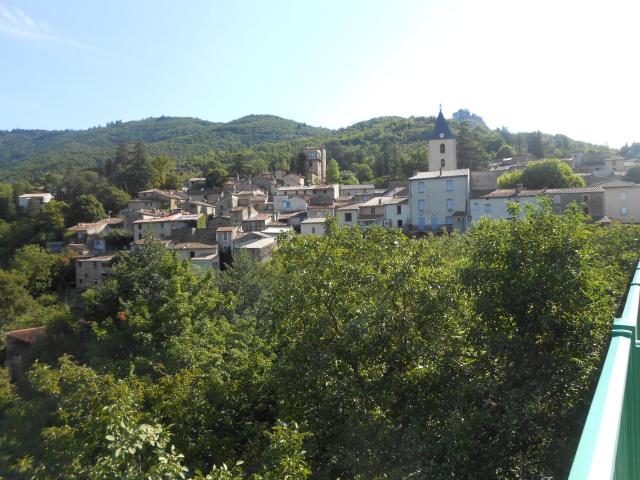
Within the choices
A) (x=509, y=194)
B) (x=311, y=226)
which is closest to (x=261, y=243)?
(x=311, y=226)

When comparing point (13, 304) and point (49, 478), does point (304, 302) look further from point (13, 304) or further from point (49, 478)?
point (13, 304)

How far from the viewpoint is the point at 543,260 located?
8.53 m

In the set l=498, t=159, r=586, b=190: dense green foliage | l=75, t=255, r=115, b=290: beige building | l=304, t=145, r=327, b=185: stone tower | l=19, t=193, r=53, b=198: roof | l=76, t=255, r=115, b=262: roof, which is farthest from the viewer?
l=304, t=145, r=327, b=185: stone tower

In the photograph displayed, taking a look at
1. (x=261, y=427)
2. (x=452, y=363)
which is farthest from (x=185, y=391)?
(x=452, y=363)

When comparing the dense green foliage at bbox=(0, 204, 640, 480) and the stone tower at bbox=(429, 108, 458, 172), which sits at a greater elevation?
the stone tower at bbox=(429, 108, 458, 172)

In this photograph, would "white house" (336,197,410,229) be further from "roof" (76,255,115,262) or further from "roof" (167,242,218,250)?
"roof" (76,255,115,262)

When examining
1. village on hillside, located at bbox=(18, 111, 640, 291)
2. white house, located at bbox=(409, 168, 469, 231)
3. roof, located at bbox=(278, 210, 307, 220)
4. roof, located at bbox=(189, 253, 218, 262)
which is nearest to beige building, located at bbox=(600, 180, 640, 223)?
village on hillside, located at bbox=(18, 111, 640, 291)

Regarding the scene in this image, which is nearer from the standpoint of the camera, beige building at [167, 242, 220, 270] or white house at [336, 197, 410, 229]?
beige building at [167, 242, 220, 270]

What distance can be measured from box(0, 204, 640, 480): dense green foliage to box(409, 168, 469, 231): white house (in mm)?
32591

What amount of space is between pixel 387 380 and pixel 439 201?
3833cm

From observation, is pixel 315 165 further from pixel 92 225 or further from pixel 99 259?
pixel 99 259

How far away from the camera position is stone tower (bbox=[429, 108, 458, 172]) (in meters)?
57.4

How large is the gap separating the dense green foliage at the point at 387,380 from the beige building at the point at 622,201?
3593cm

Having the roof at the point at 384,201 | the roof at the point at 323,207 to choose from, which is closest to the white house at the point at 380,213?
the roof at the point at 384,201
